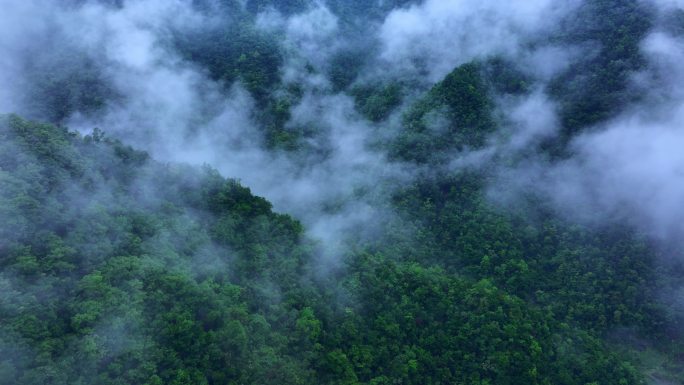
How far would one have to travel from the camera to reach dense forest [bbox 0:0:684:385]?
101ft

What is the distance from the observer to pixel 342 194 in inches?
2170

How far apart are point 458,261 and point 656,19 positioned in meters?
31.3

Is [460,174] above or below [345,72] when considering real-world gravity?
below

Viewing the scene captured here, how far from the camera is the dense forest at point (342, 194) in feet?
101

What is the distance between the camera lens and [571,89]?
54250 millimetres

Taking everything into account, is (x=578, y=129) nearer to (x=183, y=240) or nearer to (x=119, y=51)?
(x=183, y=240)

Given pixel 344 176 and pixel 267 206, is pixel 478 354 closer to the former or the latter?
pixel 267 206

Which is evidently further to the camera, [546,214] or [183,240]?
[546,214]

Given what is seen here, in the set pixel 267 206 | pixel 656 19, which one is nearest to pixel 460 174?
pixel 267 206

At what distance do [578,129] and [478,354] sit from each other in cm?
2470

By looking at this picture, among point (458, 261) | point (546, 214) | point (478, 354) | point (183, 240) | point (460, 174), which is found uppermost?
point (460, 174)

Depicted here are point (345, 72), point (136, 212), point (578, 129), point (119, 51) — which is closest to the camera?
point (136, 212)

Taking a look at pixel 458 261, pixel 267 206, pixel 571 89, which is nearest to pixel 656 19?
pixel 571 89

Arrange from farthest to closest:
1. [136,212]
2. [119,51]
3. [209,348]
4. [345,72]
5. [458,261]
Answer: [345,72] < [119,51] < [458,261] < [136,212] < [209,348]
